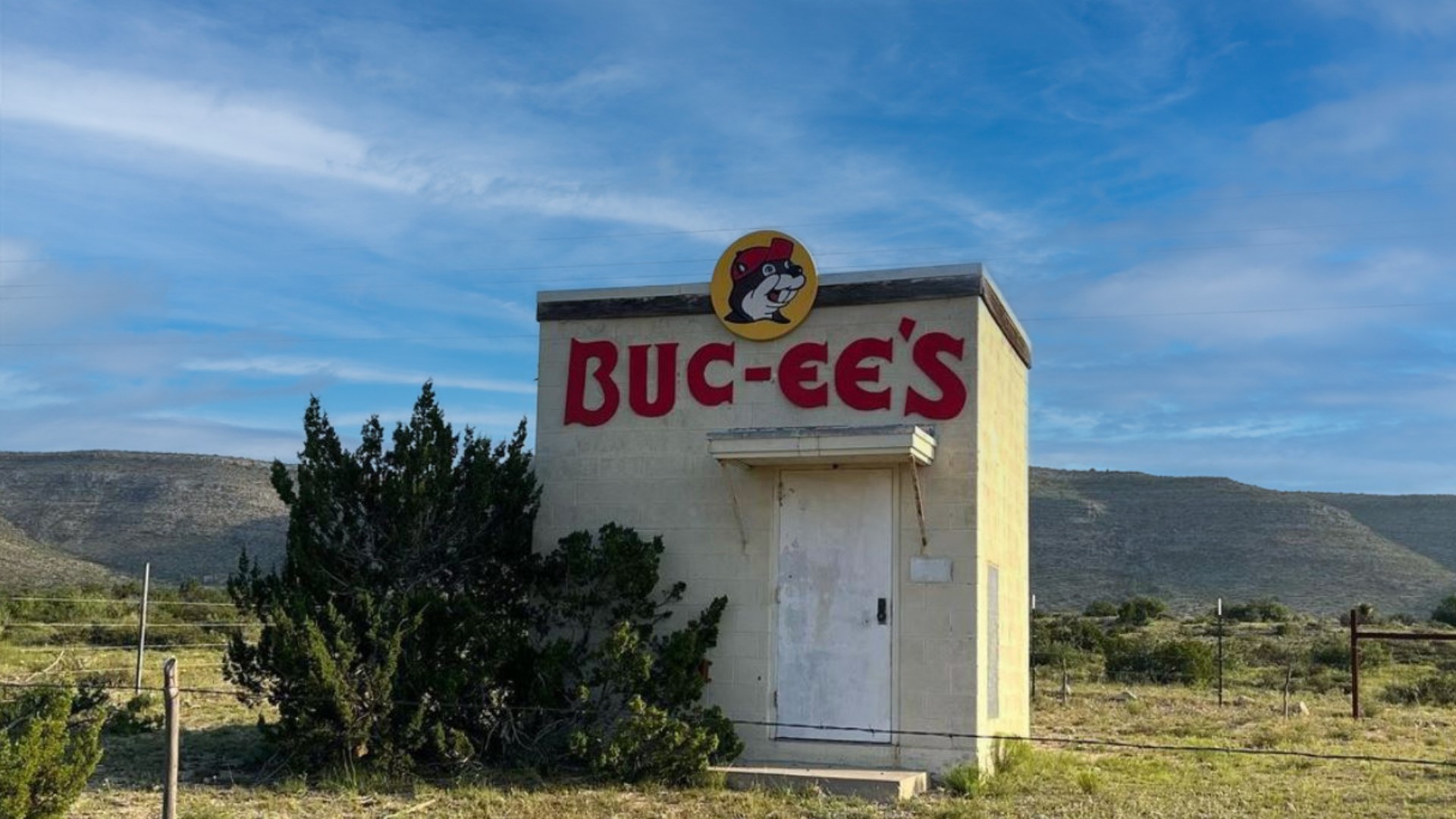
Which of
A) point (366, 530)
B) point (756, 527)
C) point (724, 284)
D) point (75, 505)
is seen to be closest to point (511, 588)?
point (366, 530)

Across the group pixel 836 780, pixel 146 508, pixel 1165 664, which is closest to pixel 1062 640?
pixel 1165 664

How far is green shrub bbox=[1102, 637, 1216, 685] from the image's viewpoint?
26.6 metres

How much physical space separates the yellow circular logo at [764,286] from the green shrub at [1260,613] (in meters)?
31.9

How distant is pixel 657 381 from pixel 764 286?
1507 millimetres

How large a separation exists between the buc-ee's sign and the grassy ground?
152 inches

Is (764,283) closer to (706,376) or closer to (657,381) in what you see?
(706,376)

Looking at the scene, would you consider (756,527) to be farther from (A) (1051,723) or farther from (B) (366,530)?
(A) (1051,723)

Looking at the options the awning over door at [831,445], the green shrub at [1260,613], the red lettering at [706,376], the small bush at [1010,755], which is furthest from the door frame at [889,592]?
the green shrub at [1260,613]

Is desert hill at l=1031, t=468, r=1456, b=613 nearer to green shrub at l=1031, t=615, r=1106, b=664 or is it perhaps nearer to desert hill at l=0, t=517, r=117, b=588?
green shrub at l=1031, t=615, r=1106, b=664

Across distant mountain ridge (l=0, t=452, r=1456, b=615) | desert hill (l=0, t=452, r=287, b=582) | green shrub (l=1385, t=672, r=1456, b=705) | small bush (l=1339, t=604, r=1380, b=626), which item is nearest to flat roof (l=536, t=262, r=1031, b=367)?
green shrub (l=1385, t=672, r=1456, b=705)

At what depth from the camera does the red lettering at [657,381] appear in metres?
13.9

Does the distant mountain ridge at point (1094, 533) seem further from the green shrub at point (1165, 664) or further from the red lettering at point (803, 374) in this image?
the red lettering at point (803, 374)

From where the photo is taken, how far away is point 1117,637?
1211 inches

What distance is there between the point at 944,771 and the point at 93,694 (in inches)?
364
